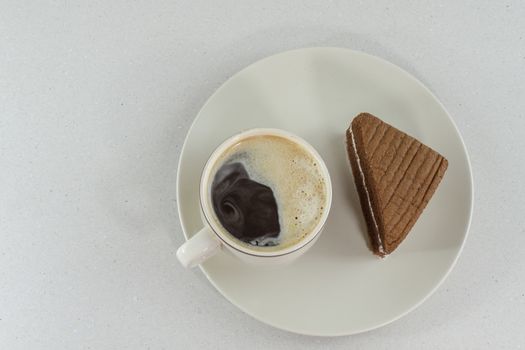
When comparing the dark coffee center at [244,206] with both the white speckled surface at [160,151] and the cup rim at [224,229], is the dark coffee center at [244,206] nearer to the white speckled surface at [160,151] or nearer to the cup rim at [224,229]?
the cup rim at [224,229]

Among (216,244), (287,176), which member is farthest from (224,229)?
(287,176)

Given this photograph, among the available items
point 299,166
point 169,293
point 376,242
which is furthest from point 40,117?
point 376,242

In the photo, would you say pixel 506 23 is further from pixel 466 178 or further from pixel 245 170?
pixel 245 170

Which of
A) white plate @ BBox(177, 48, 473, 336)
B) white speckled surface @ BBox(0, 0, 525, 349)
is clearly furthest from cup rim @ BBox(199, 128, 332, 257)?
white speckled surface @ BBox(0, 0, 525, 349)

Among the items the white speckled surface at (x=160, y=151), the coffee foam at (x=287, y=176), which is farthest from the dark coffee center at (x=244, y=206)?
the white speckled surface at (x=160, y=151)

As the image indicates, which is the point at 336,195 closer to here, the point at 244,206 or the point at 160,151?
the point at 244,206

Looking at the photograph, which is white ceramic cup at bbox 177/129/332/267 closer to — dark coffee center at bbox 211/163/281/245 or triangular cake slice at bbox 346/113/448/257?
dark coffee center at bbox 211/163/281/245
